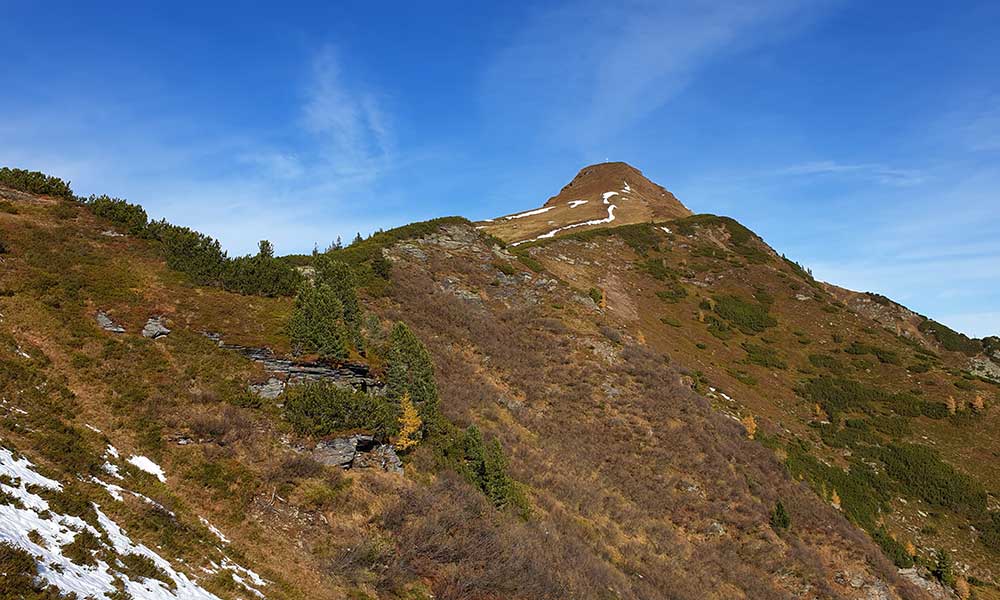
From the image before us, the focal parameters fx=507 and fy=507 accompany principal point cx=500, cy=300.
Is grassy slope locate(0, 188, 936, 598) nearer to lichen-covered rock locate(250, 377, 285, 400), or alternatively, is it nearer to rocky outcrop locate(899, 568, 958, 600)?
lichen-covered rock locate(250, 377, 285, 400)

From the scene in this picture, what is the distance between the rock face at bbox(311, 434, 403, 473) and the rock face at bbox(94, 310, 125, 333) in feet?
23.3

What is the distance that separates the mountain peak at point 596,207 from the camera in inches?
2958

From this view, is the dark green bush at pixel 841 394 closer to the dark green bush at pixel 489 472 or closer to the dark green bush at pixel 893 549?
the dark green bush at pixel 893 549

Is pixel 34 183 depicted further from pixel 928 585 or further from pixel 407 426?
pixel 928 585

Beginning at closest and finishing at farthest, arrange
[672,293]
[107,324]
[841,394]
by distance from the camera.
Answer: [107,324] < [841,394] < [672,293]

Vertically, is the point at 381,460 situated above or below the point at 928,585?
above

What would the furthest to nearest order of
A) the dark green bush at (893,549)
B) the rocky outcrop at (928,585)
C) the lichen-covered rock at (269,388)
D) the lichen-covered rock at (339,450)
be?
the dark green bush at (893,549) < the rocky outcrop at (928,585) < the lichen-covered rock at (269,388) < the lichen-covered rock at (339,450)

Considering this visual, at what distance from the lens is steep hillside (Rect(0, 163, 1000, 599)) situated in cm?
1057

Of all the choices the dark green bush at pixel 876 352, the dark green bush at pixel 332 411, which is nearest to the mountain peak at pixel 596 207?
the dark green bush at pixel 876 352

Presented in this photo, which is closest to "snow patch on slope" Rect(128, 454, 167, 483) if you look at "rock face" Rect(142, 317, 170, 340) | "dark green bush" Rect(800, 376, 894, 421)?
"rock face" Rect(142, 317, 170, 340)

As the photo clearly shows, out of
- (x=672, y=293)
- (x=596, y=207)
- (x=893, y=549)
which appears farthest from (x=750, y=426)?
(x=596, y=207)

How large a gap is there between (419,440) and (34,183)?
19.9 meters

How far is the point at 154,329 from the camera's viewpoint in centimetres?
1579

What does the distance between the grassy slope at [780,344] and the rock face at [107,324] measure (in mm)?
34563
